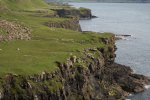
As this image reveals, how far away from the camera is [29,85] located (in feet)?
201

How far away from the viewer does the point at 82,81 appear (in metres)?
73.6

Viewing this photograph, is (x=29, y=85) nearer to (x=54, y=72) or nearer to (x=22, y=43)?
(x=54, y=72)

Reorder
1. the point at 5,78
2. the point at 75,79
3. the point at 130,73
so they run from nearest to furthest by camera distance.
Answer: the point at 5,78 < the point at 75,79 < the point at 130,73

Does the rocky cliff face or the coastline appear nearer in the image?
the rocky cliff face

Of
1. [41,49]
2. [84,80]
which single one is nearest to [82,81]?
[84,80]

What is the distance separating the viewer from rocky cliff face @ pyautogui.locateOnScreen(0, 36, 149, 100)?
2389 inches

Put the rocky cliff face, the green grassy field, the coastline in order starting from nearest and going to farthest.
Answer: the rocky cliff face → the coastline → the green grassy field

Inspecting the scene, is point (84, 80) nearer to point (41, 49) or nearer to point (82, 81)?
point (82, 81)

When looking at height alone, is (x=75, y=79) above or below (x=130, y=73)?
above

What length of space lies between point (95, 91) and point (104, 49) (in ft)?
47.4

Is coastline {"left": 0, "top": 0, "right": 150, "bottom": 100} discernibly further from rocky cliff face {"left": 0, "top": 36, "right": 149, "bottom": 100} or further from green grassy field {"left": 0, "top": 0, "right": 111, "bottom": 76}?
green grassy field {"left": 0, "top": 0, "right": 111, "bottom": 76}

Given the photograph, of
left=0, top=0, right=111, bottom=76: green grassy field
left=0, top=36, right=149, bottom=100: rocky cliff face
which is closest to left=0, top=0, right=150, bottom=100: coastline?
left=0, top=36, right=149, bottom=100: rocky cliff face

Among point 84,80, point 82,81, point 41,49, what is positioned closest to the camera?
point 82,81

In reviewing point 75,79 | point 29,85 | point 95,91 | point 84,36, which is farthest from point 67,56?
point 84,36
